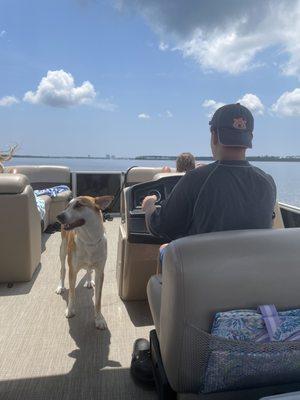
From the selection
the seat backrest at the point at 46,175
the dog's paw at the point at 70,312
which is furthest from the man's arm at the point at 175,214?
the seat backrest at the point at 46,175

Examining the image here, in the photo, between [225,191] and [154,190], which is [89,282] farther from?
[225,191]

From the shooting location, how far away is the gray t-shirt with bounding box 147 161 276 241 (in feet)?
6.35

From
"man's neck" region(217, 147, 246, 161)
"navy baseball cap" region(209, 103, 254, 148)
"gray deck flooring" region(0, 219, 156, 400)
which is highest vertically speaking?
"navy baseball cap" region(209, 103, 254, 148)

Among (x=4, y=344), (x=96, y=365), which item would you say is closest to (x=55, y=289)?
(x=4, y=344)

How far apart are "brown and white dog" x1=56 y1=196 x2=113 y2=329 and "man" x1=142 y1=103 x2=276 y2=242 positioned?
1205 millimetres

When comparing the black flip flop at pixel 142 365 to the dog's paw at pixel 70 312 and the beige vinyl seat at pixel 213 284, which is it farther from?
the dog's paw at pixel 70 312

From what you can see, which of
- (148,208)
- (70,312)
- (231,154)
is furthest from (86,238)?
(231,154)

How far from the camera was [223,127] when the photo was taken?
2002mm

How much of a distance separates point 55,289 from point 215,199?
Answer: 2.56 meters

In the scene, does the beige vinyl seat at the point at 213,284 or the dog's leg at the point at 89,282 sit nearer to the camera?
the beige vinyl seat at the point at 213,284

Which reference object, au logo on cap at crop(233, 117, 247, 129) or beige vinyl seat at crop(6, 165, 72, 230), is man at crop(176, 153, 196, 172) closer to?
au logo on cap at crop(233, 117, 247, 129)

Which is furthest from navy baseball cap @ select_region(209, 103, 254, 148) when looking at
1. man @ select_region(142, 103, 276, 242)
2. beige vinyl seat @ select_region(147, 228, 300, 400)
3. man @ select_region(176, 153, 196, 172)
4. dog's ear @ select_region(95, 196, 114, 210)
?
man @ select_region(176, 153, 196, 172)

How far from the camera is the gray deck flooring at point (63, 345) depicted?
231 cm

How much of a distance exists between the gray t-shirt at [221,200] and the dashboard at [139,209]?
3.36 feet
